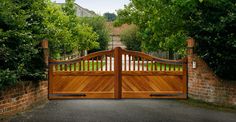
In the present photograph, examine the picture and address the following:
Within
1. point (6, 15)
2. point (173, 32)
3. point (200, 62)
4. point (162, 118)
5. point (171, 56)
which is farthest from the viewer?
point (171, 56)

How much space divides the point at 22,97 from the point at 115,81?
3937mm

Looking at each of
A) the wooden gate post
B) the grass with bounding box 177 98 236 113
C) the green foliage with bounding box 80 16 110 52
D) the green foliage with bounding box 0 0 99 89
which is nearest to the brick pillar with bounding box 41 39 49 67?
the green foliage with bounding box 0 0 99 89

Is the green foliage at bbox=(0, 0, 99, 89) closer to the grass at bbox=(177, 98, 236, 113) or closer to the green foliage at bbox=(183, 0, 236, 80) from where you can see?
the grass at bbox=(177, 98, 236, 113)

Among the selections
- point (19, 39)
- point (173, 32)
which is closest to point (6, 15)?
point (19, 39)

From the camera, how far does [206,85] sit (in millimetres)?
14492

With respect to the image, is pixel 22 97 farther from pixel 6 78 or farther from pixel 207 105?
pixel 207 105

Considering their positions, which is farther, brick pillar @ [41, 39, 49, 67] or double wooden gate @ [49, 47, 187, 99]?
double wooden gate @ [49, 47, 187, 99]

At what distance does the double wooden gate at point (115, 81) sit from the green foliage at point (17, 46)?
3.64 feet

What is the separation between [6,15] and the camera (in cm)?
1228

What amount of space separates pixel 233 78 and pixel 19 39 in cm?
693

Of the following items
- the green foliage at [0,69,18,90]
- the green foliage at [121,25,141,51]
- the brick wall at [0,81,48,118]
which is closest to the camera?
the green foliage at [0,69,18,90]

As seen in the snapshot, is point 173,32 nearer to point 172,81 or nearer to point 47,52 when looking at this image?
point 172,81

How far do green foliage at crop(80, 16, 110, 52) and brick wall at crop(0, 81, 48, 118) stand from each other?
166 ft

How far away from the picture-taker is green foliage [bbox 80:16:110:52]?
6531 centimetres
